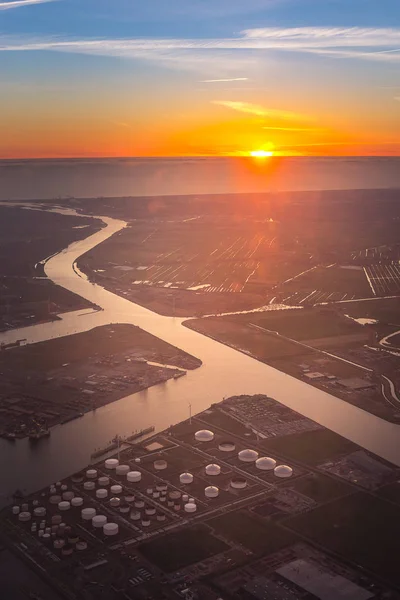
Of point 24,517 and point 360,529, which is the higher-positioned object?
point 24,517

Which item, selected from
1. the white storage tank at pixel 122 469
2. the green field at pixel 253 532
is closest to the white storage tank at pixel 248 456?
the green field at pixel 253 532

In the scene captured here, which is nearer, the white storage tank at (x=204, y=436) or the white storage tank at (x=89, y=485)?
the white storage tank at (x=89, y=485)

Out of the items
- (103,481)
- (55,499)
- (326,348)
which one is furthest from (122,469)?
(326,348)

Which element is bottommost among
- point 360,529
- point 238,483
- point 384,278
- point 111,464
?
point 384,278

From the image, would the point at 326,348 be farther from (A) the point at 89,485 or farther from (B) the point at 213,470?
(A) the point at 89,485

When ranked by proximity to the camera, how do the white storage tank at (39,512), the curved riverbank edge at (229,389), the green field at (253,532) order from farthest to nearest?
the curved riverbank edge at (229,389)
the white storage tank at (39,512)
the green field at (253,532)

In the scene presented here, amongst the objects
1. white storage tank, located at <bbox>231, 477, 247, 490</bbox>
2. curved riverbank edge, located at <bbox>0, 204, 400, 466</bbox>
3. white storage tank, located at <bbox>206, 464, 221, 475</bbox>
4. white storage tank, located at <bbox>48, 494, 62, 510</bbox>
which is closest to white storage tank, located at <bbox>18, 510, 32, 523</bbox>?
white storage tank, located at <bbox>48, 494, 62, 510</bbox>

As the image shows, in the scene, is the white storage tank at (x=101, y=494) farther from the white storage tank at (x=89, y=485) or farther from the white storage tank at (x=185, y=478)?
the white storage tank at (x=185, y=478)

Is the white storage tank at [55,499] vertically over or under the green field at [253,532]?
over
